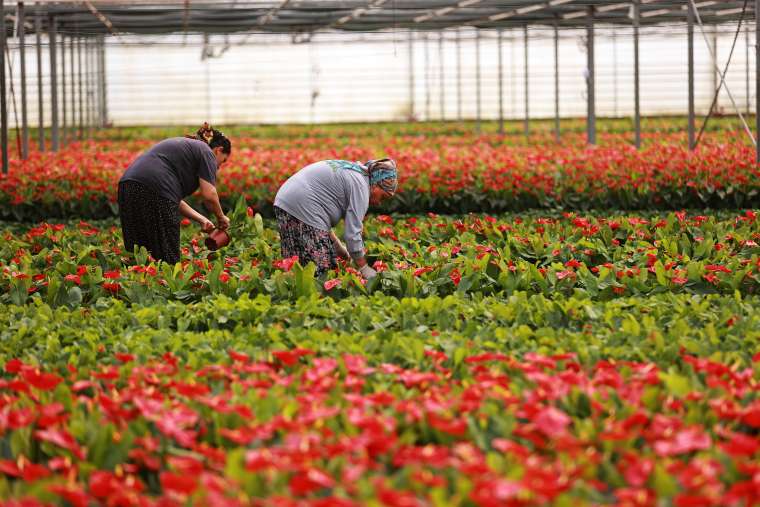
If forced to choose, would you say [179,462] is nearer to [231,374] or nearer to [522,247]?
[231,374]

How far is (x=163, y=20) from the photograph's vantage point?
19.6 meters

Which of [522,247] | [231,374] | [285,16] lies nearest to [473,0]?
[285,16]

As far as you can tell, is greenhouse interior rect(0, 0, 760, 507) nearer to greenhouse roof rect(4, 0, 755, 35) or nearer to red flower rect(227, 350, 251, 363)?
red flower rect(227, 350, 251, 363)

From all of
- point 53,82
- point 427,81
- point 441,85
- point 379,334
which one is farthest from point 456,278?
point 427,81

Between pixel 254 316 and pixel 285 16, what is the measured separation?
51.8ft

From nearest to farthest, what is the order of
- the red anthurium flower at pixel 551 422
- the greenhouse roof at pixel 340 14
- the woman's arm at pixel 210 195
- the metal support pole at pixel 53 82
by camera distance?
the red anthurium flower at pixel 551 422 < the woman's arm at pixel 210 195 < the metal support pole at pixel 53 82 < the greenhouse roof at pixel 340 14

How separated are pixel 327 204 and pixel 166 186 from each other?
0.98 m

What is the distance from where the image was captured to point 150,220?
20.5ft

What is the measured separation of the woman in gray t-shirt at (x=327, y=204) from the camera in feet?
18.4

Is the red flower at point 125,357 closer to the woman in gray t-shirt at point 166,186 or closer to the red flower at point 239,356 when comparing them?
the red flower at point 239,356

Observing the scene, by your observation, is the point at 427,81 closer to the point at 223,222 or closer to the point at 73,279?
the point at 223,222

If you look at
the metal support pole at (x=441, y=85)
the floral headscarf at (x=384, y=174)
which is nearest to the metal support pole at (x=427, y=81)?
the metal support pole at (x=441, y=85)

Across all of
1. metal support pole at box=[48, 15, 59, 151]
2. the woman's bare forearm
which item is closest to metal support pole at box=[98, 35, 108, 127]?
metal support pole at box=[48, 15, 59, 151]

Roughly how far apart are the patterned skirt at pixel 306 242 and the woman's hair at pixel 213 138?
0.58 meters
